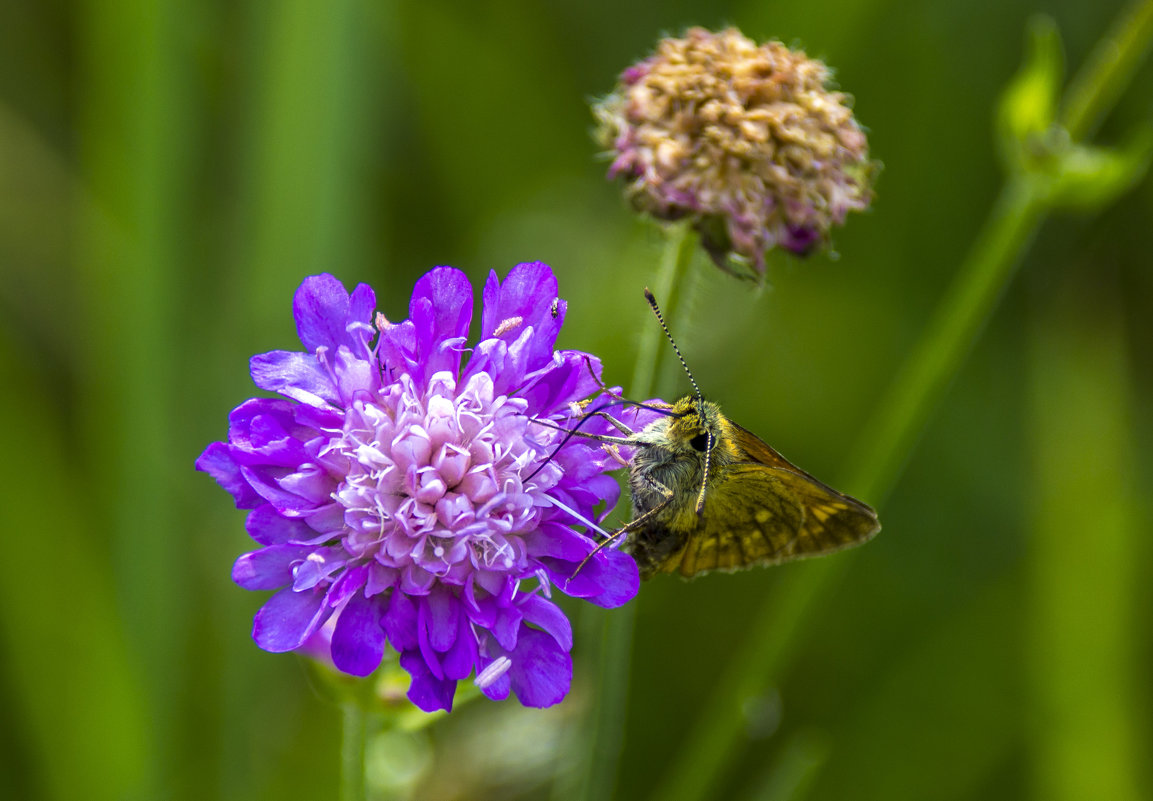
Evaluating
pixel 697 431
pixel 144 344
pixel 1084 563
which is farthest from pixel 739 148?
pixel 144 344

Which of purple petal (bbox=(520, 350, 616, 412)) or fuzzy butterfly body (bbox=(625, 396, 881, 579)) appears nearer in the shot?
purple petal (bbox=(520, 350, 616, 412))

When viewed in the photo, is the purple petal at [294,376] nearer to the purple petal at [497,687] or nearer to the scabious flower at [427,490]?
the scabious flower at [427,490]

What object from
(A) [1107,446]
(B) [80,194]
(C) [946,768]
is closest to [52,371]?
(B) [80,194]

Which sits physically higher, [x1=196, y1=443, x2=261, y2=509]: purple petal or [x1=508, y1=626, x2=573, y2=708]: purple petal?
[x1=196, y1=443, x2=261, y2=509]: purple petal

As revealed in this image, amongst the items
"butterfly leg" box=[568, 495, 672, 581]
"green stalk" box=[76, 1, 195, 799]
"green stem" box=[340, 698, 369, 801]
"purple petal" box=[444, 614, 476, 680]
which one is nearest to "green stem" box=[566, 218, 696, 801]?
"butterfly leg" box=[568, 495, 672, 581]

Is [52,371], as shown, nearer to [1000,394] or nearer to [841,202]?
[841,202]

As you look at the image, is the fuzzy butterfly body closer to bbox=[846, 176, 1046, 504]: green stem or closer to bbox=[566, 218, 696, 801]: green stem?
bbox=[566, 218, 696, 801]: green stem
